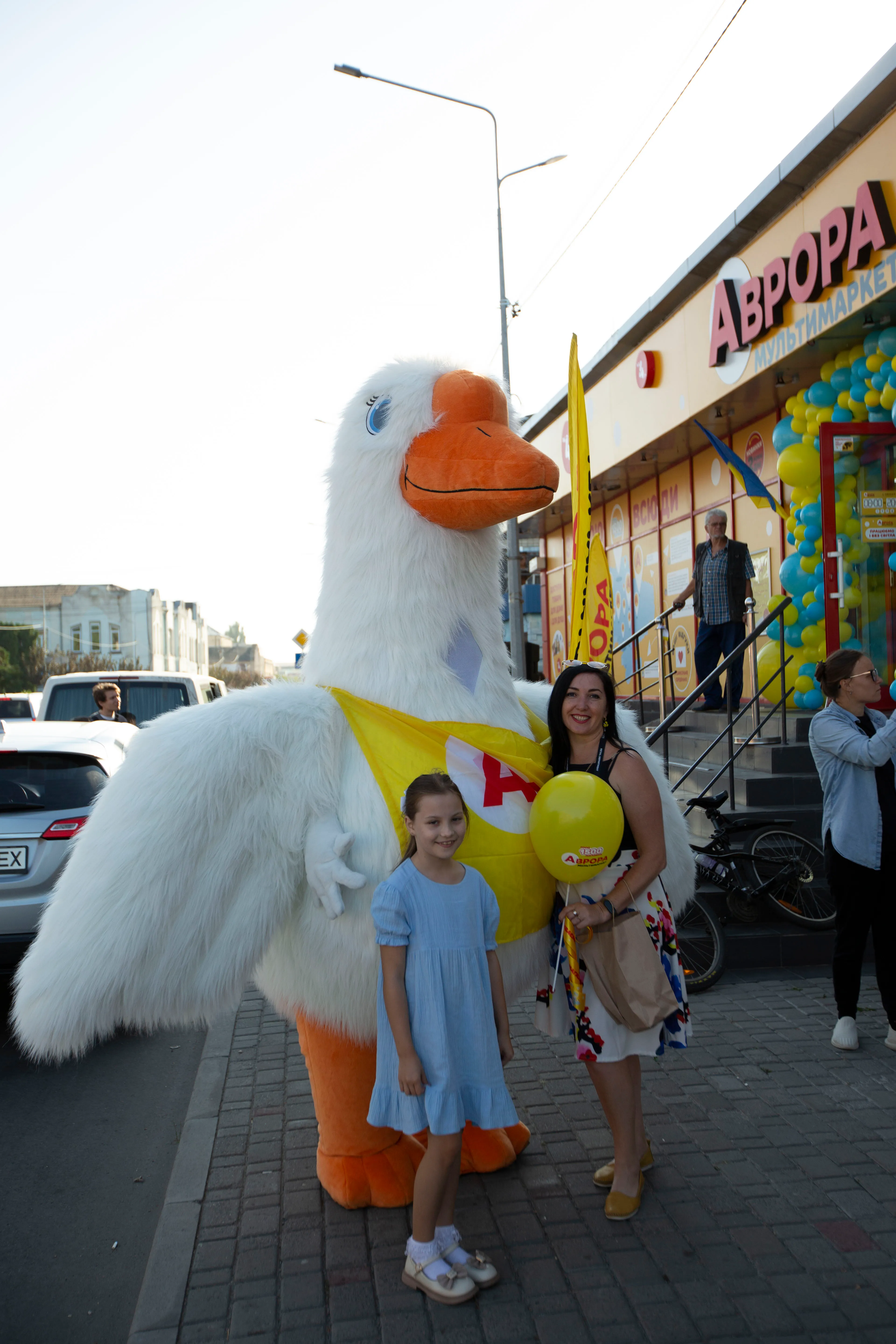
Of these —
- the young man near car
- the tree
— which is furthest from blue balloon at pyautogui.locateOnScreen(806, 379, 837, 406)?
the tree

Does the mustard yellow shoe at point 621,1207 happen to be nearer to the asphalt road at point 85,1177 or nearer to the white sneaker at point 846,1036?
the asphalt road at point 85,1177

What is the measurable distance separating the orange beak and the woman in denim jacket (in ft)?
7.03

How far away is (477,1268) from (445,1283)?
13 cm

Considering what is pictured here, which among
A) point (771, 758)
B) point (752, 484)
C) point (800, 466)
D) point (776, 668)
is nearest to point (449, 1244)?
point (771, 758)

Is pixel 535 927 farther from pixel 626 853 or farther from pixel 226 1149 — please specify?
pixel 226 1149

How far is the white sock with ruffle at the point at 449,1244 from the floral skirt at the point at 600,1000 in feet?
2.02

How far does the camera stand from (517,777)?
9.46 ft

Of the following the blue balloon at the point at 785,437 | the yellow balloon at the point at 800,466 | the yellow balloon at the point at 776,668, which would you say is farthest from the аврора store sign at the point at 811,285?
the yellow balloon at the point at 776,668

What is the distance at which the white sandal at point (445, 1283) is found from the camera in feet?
8.64

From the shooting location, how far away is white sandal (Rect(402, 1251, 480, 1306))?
2.63 m

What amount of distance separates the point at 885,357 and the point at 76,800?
7406 millimetres

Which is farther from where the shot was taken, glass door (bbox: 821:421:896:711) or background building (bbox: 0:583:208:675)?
background building (bbox: 0:583:208:675)

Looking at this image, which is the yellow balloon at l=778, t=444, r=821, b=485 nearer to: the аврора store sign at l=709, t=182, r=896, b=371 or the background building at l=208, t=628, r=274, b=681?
the аврора store sign at l=709, t=182, r=896, b=371

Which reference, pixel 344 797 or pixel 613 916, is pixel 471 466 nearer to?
pixel 344 797
